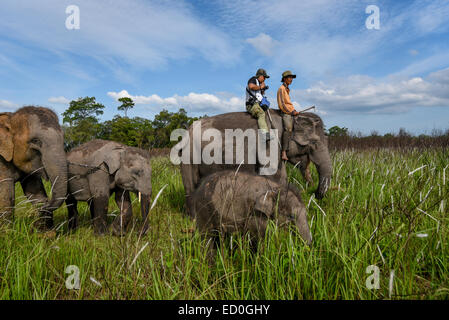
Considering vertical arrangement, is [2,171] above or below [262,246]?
above

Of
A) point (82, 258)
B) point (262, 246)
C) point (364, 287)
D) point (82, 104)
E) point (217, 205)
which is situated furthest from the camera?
point (82, 104)

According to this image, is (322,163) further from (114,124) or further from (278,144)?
(114,124)

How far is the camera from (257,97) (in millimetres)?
6719

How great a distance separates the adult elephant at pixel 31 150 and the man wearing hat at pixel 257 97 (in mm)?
4047

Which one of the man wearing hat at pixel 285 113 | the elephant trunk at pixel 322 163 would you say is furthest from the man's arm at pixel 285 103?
the elephant trunk at pixel 322 163

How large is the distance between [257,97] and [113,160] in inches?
142

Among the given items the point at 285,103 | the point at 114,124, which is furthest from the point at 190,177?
the point at 114,124

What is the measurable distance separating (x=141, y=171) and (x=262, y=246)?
411 centimetres

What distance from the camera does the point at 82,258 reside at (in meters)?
3.35

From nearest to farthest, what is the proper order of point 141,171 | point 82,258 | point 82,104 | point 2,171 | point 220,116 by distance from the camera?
1. point 82,258
2. point 2,171
3. point 141,171
4. point 220,116
5. point 82,104

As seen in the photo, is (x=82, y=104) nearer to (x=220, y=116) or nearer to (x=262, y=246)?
(x=220, y=116)

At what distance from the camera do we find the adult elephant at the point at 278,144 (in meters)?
6.56

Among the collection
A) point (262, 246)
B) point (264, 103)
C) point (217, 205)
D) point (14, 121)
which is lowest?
point (262, 246)
